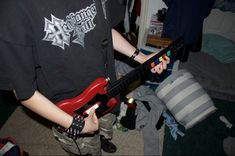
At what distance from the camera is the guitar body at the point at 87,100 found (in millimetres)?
1121

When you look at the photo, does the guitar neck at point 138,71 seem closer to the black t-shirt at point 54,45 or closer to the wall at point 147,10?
the black t-shirt at point 54,45

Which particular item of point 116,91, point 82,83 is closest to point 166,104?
point 116,91

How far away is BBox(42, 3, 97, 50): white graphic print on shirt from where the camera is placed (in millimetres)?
835

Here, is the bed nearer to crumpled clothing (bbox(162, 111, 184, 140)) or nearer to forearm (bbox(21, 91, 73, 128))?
crumpled clothing (bbox(162, 111, 184, 140))

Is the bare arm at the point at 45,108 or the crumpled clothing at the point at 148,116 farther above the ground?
the bare arm at the point at 45,108

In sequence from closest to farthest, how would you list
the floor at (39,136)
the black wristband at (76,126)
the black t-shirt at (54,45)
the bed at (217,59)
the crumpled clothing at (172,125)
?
1. the black t-shirt at (54,45)
2. the black wristband at (76,126)
3. the floor at (39,136)
4. the crumpled clothing at (172,125)
5. the bed at (217,59)

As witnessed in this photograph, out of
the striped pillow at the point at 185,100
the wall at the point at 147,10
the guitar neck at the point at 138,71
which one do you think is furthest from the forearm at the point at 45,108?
the wall at the point at 147,10

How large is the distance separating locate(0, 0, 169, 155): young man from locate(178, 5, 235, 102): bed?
1.76 metres

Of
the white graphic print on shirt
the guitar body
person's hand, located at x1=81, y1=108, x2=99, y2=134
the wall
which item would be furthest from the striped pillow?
the white graphic print on shirt

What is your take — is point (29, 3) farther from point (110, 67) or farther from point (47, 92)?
point (110, 67)

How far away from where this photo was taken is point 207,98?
7.36 feet

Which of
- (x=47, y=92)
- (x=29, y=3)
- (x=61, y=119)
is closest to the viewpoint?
(x=29, y=3)

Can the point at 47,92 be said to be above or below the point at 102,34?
below

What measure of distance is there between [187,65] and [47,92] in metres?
2.13
